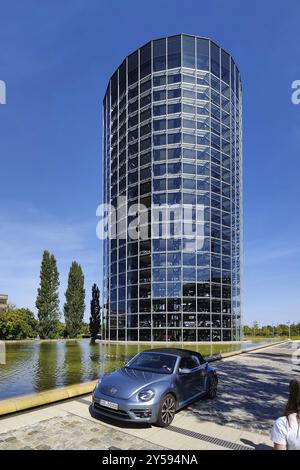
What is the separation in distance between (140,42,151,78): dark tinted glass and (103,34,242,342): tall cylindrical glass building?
0.14 meters

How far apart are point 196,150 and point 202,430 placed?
1450 inches

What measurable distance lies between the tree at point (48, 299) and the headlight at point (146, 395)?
144 ft

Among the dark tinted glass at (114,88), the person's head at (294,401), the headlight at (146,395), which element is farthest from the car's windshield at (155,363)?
the dark tinted glass at (114,88)

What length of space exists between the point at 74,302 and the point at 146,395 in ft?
169

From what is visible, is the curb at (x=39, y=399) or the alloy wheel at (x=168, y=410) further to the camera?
the curb at (x=39, y=399)

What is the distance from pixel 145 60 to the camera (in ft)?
144

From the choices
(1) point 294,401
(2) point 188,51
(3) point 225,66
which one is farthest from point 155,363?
(3) point 225,66

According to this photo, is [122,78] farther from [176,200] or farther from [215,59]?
[176,200]

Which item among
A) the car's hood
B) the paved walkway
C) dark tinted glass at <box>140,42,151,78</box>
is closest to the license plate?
the car's hood

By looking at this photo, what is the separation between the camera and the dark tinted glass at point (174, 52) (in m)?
42.3

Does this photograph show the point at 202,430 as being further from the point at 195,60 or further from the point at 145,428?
the point at 195,60

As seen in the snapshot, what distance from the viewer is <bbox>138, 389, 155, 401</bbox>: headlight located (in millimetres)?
6941

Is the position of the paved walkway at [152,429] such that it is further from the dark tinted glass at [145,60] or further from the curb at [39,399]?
the dark tinted glass at [145,60]

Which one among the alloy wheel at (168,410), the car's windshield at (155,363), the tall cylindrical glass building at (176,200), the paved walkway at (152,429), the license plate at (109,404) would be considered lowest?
the paved walkway at (152,429)
